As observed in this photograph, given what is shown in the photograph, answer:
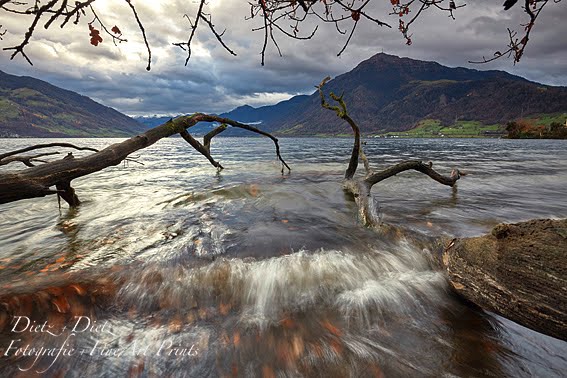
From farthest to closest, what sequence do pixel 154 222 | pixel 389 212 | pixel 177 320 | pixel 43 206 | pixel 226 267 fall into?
pixel 43 206
pixel 389 212
pixel 154 222
pixel 226 267
pixel 177 320

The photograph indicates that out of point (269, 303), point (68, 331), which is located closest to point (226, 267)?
point (269, 303)

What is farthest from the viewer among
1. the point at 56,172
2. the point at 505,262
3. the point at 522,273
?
the point at 56,172

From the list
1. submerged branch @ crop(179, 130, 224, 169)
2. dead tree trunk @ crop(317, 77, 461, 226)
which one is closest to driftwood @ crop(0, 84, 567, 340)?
dead tree trunk @ crop(317, 77, 461, 226)

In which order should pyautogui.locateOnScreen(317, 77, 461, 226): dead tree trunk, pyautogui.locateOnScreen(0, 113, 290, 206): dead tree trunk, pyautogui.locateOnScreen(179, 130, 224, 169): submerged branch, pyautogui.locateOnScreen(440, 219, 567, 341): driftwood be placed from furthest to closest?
pyautogui.locateOnScreen(179, 130, 224, 169): submerged branch → pyautogui.locateOnScreen(317, 77, 461, 226): dead tree trunk → pyautogui.locateOnScreen(0, 113, 290, 206): dead tree trunk → pyautogui.locateOnScreen(440, 219, 567, 341): driftwood

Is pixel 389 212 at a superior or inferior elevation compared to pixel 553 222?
inferior

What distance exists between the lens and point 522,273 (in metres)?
3.75

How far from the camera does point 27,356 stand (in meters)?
3.69

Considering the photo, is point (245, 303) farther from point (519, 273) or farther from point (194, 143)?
point (194, 143)

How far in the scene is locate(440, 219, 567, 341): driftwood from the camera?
11.3ft

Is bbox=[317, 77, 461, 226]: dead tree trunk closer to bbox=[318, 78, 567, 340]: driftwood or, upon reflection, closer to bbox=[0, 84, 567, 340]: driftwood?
bbox=[0, 84, 567, 340]: driftwood

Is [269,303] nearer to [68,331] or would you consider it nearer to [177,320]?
[177,320]

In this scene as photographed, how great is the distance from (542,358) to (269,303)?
4.08 metres

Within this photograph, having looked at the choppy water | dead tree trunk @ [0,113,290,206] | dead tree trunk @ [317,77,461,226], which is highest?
dead tree trunk @ [0,113,290,206]

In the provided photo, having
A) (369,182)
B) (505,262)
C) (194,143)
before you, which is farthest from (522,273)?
(194,143)
